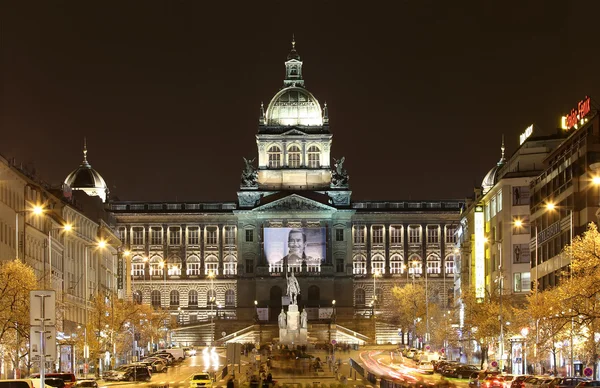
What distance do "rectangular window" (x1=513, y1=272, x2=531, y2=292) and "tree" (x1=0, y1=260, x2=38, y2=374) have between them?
198 ft

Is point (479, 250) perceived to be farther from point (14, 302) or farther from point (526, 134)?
point (14, 302)

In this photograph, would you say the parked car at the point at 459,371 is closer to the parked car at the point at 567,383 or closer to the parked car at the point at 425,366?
the parked car at the point at 425,366

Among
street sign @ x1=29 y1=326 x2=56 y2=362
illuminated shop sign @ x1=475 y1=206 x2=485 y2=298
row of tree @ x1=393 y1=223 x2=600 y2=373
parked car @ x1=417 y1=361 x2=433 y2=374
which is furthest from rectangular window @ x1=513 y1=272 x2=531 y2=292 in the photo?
street sign @ x1=29 y1=326 x2=56 y2=362

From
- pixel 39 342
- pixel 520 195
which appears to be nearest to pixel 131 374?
pixel 520 195

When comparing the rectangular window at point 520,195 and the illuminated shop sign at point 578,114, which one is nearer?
the illuminated shop sign at point 578,114

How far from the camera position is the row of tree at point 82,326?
91.2 metres

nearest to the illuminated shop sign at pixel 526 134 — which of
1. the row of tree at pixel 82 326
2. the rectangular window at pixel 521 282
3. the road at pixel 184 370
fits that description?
the rectangular window at pixel 521 282

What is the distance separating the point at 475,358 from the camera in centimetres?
15300

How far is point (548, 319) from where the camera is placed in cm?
8212

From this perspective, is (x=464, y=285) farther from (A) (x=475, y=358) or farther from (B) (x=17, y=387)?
(B) (x=17, y=387)

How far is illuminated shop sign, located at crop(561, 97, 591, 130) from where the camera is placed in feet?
374

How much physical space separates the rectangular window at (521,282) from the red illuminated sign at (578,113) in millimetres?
24531

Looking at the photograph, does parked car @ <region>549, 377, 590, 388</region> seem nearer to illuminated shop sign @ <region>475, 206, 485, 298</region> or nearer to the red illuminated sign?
the red illuminated sign

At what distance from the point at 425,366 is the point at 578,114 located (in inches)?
1178
